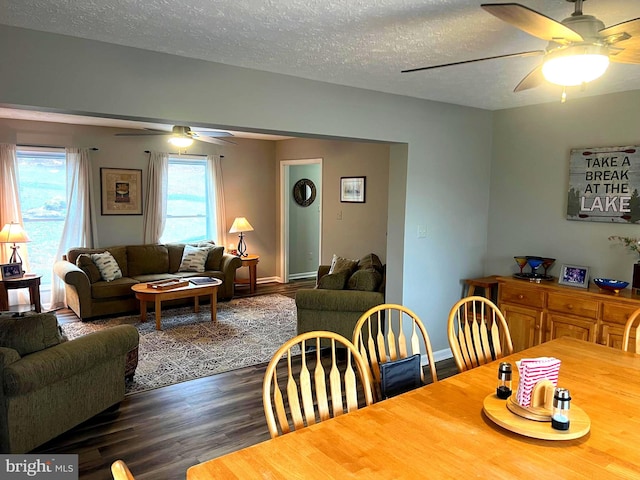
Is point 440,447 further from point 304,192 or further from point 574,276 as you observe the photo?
point 304,192

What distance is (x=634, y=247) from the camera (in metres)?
3.75

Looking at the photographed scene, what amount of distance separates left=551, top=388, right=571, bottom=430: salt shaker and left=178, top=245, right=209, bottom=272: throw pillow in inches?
226

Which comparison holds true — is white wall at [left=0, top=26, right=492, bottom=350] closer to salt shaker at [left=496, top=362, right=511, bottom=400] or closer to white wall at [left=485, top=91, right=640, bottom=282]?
white wall at [left=485, top=91, right=640, bottom=282]

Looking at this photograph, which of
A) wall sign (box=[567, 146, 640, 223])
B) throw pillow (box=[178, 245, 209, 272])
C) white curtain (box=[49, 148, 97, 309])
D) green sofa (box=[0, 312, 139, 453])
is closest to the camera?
green sofa (box=[0, 312, 139, 453])

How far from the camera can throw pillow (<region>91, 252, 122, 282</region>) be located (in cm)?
595

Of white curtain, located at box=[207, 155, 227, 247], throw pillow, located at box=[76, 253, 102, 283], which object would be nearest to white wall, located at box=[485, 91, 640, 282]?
white curtain, located at box=[207, 155, 227, 247]

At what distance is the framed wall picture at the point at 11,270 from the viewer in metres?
5.50

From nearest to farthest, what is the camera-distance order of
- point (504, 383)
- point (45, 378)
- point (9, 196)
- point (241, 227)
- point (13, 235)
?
point (504, 383) < point (45, 378) < point (13, 235) < point (9, 196) < point (241, 227)

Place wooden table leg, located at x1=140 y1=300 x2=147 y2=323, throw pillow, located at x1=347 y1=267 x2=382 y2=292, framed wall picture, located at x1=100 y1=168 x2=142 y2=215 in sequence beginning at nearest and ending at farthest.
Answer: throw pillow, located at x1=347 y1=267 x2=382 y2=292
wooden table leg, located at x1=140 y1=300 x2=147 y2=323
framed wall picture, located at x1=100 y1=168 x2=142 y2=215

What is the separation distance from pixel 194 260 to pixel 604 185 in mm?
5201

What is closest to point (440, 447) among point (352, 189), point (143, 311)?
point (143, 311)

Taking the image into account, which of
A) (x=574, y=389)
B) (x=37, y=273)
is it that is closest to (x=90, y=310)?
(x=37, y=273)

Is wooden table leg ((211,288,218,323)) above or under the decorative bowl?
A: under

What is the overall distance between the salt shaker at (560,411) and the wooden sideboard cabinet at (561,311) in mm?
2344
